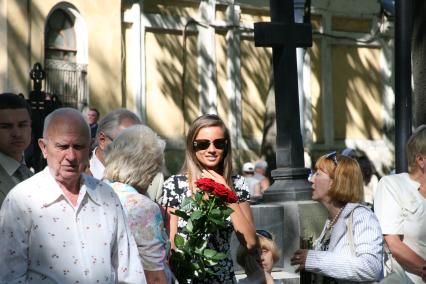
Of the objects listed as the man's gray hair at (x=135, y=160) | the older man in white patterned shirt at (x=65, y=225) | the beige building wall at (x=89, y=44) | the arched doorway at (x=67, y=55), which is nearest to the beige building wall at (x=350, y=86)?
the beige building wall at (x=89, y=44)

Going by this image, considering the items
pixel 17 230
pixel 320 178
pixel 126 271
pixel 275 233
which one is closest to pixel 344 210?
pixel 320 178

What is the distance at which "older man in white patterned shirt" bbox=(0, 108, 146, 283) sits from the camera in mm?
5801

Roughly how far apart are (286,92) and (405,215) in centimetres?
569

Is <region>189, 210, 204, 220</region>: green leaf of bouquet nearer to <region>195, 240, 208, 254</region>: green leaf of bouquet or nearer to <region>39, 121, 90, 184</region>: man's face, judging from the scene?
<region>195, 240, 208, 254</region>: green leaf of bouquet

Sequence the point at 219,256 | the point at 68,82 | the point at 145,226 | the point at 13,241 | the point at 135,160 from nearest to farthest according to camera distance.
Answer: the point at 13,241 → the point at 145,226 → the point at 135,160 → the point at 219,256 → the point at 68,82

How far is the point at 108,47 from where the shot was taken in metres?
25.2

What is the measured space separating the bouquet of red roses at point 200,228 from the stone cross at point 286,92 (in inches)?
220

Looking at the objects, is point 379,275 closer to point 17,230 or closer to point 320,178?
point 320,178

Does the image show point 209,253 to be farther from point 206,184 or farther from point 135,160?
point 135,160

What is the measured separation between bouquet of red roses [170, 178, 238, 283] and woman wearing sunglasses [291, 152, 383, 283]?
0.54m

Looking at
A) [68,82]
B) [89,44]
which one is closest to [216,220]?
[68,82]

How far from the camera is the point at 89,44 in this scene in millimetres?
24875

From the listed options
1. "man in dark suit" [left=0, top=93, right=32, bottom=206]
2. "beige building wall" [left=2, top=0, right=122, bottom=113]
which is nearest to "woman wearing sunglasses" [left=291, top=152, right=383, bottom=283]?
"man in dark suit" [left=0, top=93, right=32, bottom=206]

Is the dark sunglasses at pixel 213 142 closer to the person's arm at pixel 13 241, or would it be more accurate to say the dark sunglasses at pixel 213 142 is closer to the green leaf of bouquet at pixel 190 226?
the green leaf of bouquet at pixel 190 226
